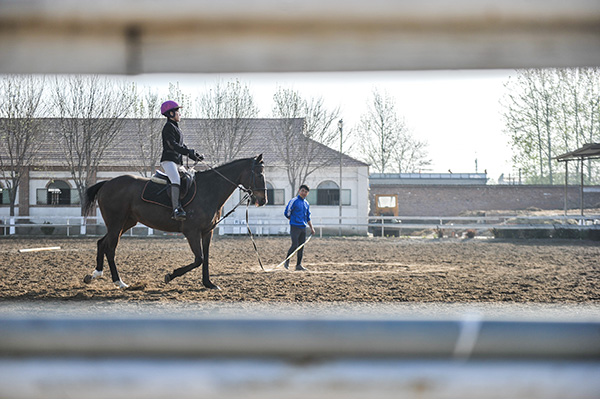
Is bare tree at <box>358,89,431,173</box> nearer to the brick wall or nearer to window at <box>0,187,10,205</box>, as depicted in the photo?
the brick wall

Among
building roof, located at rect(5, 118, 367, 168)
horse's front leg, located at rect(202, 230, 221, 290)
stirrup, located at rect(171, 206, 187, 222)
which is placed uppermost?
building roof, located at rect(5, 118, 367, 168)

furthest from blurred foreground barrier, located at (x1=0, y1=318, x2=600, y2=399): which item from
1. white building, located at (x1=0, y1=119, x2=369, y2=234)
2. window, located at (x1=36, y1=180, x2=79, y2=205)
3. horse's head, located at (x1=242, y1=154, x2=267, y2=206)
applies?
window, located at (x1=36, y1=180, x2=79, y2=205)

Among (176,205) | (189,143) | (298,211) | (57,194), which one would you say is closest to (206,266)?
(176,205)

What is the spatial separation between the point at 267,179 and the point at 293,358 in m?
32.9

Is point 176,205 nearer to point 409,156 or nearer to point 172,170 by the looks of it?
point 172,170

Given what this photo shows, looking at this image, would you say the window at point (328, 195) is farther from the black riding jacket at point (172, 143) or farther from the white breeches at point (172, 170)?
the black riding jacket at point (172, 143)

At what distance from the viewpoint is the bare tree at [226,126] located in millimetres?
29953

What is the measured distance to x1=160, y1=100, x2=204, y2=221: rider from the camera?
7.47 meters

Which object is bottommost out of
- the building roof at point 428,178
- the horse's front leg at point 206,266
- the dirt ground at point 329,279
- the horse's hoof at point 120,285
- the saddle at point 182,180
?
the dirt ground at point 329,279

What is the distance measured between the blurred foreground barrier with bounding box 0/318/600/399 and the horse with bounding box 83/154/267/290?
6.68 metres

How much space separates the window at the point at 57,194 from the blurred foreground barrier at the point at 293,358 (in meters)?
34.8
